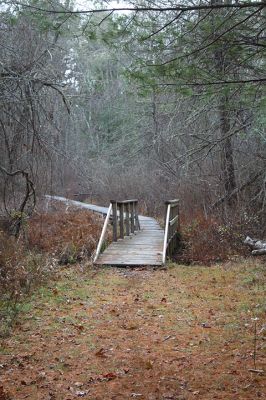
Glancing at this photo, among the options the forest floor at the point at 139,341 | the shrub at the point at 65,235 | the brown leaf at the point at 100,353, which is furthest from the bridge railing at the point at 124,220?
the brown leaf at the point at 100,353

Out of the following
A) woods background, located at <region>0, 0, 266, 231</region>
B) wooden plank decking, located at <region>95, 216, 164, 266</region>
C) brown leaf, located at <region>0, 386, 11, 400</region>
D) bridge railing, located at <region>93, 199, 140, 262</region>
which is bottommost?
brown leaf, located at <region>0, 386, 11, 400</region>

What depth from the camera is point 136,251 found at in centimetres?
1105

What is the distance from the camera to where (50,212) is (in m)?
15.4

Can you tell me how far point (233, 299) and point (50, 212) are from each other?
9.44m

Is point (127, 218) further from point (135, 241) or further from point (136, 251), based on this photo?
point (136, 251)

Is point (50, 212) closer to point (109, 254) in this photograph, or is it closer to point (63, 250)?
point (63, 250)

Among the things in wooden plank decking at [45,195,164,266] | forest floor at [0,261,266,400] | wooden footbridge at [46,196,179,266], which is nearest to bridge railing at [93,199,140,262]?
wooden footbridge at [46,196,179,266]

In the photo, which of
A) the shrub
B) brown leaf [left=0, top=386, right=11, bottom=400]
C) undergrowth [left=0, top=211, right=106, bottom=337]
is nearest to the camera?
brown leaf [left=0, top=386, right=11, bottom=400]

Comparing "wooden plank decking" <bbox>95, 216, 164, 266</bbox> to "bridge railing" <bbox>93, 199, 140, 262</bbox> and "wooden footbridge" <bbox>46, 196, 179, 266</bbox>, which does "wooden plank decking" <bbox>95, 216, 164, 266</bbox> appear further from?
"bridge railing" <bbox>93, 199, 140, 262</bbox>

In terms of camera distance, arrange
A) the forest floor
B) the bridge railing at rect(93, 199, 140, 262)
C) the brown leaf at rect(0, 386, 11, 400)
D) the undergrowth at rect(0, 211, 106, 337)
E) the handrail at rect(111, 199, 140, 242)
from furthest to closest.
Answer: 1. the handrail at rect(111, 199, 140, 242)
2. the bridge railing at rect(93, 199, 140, 262)
3. the undergrowth at rect(0, 211, 106, 337)
4. the forest floor
5. the brown leaf at rect(0, 386, 11, 400)

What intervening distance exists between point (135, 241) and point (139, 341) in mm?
6949

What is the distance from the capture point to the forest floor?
165 inches

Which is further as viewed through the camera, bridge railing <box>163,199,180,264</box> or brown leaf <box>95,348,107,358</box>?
bridge railing <box>163,199,180,264</box>

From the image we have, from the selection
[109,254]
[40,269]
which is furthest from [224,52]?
[109,254]
